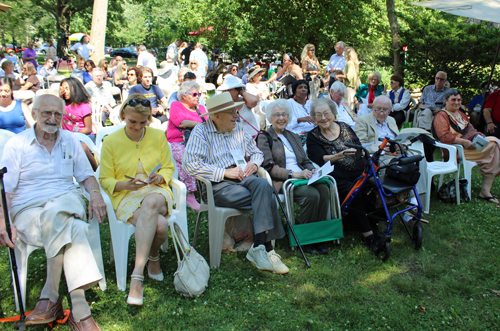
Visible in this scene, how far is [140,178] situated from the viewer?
10.7ft

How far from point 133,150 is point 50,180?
0.66m

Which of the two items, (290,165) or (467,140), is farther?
(467,140)

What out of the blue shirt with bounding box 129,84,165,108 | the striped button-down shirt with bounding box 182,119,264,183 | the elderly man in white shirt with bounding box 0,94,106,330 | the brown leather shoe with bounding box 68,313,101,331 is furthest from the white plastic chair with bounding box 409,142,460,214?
the blue shirt with bounding box 129,84,165,108

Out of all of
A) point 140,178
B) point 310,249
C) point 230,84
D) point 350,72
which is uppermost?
point 350,72

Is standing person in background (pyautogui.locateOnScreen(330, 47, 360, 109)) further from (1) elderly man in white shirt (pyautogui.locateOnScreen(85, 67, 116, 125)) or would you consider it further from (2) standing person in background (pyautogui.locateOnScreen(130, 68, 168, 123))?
(1) elderly man in white shirt (pyautogui.locateOnScreen(85, 67, 116, 125))

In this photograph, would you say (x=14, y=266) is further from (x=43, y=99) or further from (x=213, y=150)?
(x=213, y=150)

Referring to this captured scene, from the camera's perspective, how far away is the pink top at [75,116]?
4816mm

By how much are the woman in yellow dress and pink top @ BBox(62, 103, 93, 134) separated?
184 centimetres

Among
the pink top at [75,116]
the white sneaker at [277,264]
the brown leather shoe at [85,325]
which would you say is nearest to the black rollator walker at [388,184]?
the white sneaker at [277,264]

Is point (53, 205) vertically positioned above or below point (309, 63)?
below

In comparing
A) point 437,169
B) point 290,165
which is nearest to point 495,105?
point 437,169

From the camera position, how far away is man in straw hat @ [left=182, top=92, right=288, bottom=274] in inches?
131

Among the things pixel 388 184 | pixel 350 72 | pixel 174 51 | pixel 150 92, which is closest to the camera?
pixel 388 184

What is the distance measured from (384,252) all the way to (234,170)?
1534 millimetres
